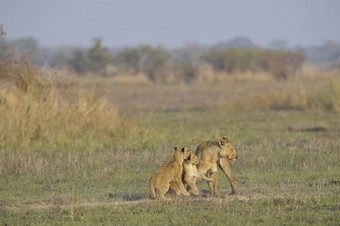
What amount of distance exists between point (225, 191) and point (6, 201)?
3.43 meters

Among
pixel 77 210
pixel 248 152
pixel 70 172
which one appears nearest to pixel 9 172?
pixel 70 172

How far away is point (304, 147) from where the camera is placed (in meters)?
13.1

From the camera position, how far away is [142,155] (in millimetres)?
12992

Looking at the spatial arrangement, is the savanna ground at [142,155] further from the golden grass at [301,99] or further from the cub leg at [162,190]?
the cub leg at [162,190]

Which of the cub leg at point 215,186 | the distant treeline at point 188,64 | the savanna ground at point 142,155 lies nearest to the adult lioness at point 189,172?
the cub leg at point 215,186

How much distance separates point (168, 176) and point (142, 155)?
466 centimetres

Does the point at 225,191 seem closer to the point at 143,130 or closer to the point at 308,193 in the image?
the point at 308,193

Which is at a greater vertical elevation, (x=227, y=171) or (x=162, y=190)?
(x=227, y=171)

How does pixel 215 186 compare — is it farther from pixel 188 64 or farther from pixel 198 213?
pixel 188 64

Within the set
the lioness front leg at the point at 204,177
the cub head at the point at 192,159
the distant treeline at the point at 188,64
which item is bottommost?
the lioness front leg at the point at 204,177

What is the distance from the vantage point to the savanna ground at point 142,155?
768 centimetres

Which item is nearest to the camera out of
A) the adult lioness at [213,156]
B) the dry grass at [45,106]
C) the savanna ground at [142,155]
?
the savanna ground at [142,155]

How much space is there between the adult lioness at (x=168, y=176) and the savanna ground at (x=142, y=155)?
0.25 metres

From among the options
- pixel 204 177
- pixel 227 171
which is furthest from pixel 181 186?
pixel 227 171
